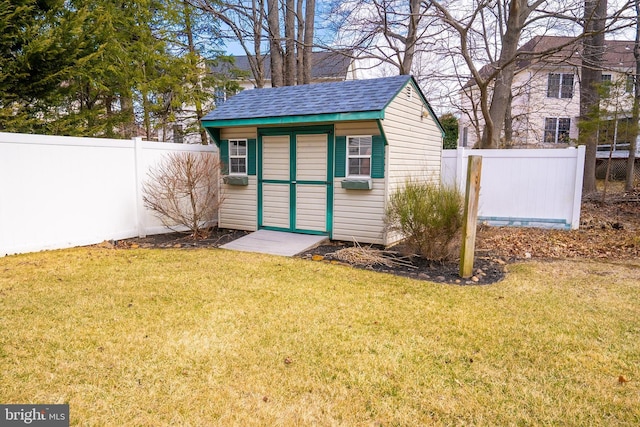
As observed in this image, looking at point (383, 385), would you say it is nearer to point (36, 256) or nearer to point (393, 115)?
point (393, 115)

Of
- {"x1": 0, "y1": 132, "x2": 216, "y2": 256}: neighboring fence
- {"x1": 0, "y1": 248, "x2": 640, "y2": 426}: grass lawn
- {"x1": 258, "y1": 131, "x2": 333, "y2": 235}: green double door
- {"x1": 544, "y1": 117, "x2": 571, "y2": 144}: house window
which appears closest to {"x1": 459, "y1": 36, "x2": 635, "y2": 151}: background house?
{"x1": 544, "y1": 117, "x2": 571, "y2": 144}: house window

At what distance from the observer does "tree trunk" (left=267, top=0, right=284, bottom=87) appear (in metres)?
12.9

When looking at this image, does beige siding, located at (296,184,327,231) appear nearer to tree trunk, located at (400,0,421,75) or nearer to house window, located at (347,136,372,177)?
house window, located at (347,136,372,177)

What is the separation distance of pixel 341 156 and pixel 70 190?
436 centimetres

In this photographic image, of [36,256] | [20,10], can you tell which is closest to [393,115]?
[36,256]

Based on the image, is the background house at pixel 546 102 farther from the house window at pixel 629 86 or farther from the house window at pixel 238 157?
the house window at pixel 238 157

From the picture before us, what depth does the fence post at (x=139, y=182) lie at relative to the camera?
741 centimetres

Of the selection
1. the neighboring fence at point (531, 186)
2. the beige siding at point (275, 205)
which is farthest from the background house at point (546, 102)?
the beige siding at point (275, 205)

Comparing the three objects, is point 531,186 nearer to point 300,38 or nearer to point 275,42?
point 275,42

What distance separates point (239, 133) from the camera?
26.6 ft

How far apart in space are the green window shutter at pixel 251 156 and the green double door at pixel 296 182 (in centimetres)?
17

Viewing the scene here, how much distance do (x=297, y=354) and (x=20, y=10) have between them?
724cm

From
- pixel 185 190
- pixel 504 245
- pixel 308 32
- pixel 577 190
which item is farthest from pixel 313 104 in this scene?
pixel 308 32

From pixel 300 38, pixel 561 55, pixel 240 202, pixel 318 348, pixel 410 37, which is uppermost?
pixel 300 38
